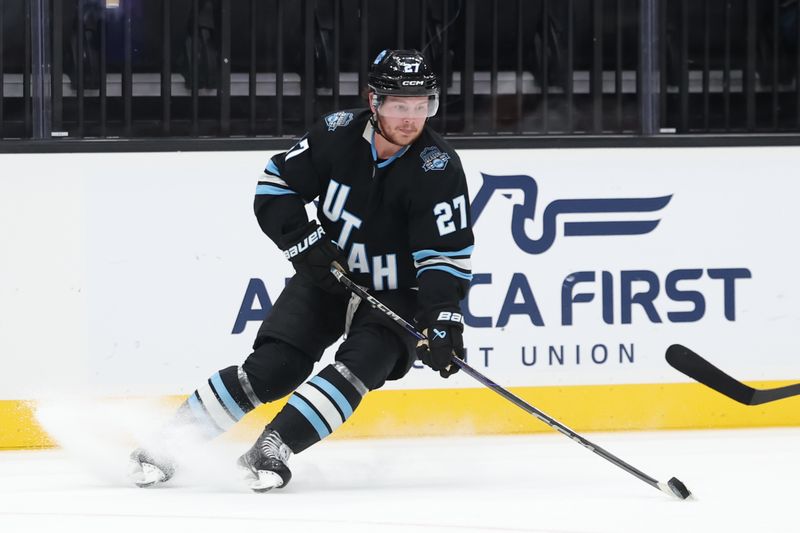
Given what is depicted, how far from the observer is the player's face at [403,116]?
11.0 feet

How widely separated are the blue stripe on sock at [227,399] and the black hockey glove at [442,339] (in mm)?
459

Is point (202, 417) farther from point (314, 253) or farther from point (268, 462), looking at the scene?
point (314, 253)

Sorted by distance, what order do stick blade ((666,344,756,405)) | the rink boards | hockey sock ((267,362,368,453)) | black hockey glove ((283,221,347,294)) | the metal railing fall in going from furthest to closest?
the metal railing
the rink boards
black hockey glove ((283,221,347,294))
hockey sock ((267,362,368,453))
stick blade ((666,344,756,405))

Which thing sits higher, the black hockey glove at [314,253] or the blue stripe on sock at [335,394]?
the black hockey glove at [314,253]

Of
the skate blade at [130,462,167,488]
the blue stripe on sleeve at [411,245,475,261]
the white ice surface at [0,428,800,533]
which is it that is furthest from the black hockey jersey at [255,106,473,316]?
the skate blade at [130,462,167,488]

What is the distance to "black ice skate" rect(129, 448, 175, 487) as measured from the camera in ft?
11.2

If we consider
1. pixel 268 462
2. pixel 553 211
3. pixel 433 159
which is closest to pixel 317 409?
pixel 268 462

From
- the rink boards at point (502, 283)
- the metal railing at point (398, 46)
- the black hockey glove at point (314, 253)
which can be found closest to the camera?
the black hockey glove at point (314, 253)

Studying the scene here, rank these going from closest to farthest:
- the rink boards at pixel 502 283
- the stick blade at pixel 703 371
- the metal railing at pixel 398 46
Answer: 1. the stick blade at pixel 703 371
2. the rink boards at pixel 502 283
3. the metal railing at pixel 398 46

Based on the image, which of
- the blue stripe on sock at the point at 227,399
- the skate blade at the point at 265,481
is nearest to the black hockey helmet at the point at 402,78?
the blue stripe on sock at the point at 227,399

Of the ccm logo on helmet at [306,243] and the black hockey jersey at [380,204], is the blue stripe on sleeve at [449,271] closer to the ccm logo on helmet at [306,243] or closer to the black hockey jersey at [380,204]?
the black hockey jersey at [380,204]

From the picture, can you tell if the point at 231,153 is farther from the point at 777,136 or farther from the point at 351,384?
the point at 777,136

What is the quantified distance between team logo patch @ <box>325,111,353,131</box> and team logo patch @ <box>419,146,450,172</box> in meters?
0.22

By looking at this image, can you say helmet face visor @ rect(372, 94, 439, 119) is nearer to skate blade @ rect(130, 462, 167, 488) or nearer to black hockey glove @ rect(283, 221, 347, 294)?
black hockey glove @ rect(283, 221, 347, 294)
